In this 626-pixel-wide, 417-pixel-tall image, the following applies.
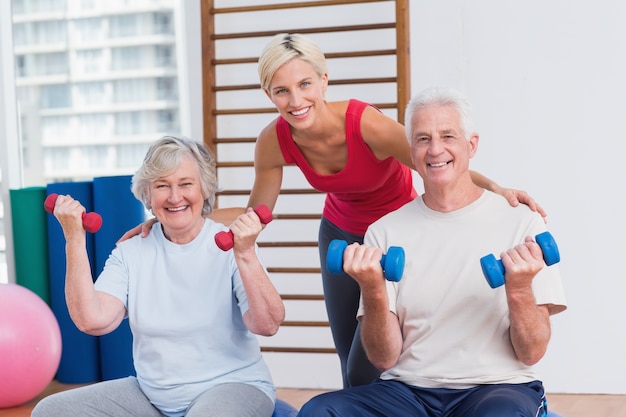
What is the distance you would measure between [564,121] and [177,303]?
199 centimetres

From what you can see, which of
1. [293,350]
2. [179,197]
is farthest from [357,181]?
[293,350]

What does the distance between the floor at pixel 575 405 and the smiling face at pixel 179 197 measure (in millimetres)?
1585

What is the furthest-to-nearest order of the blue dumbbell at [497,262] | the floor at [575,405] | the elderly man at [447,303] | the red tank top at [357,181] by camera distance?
the floor at [575,405] → the red tank top at [357,181] → the elderly man at [447,303] → the blue dumbbell at [497,262]

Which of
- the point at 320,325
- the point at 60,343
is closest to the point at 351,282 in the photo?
the point at 320,325

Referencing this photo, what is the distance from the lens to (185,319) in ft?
6.49

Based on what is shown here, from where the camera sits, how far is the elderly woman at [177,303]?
6.30 feet

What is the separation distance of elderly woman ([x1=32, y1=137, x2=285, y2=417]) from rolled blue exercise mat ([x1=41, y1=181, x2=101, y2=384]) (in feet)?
5.92

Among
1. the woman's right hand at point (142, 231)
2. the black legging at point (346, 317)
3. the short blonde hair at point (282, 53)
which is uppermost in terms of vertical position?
the short blonde hair at point (282, 53)

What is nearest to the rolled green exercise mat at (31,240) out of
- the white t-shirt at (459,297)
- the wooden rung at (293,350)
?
the wooden rung at (293,350)

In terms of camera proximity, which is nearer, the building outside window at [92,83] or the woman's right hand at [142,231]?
the woman's right hand at [142,231]

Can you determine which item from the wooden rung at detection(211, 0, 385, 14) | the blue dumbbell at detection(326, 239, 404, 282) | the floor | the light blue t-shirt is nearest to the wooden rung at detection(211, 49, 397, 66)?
the wooden rung at detection(211, 0, 385, 14)

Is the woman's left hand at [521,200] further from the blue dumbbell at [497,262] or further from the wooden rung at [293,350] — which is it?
the wooden rung at [293,350]

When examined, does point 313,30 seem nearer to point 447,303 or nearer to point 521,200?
point 521,200

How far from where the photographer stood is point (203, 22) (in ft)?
11.8
